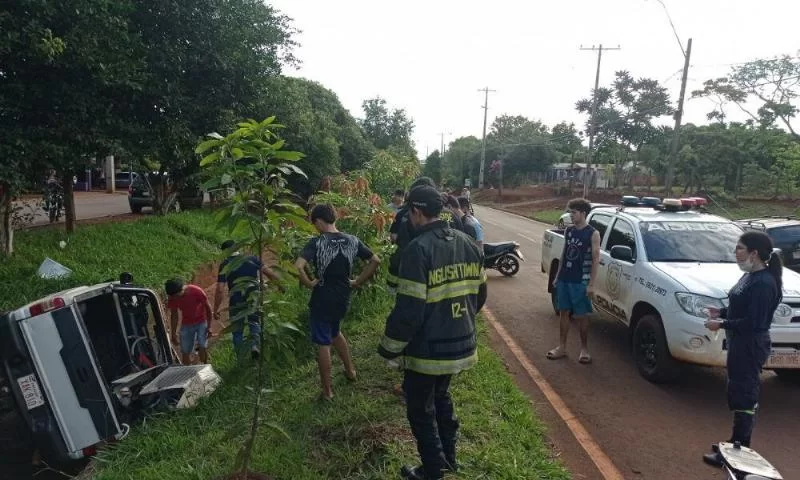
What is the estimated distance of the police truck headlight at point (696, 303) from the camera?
4.93m

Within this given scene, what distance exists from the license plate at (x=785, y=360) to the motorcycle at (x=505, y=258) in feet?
22.5

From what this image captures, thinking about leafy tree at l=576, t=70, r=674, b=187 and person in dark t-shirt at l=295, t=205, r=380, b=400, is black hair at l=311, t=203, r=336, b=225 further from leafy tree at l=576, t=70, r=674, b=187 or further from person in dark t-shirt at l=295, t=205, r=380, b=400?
leafy tree at l=576, t=70, r=674, b=187

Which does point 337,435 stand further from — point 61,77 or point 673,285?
point 61,77

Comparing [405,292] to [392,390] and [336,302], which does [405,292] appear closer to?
[336,302]

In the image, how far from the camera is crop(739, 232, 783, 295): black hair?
12.7ft

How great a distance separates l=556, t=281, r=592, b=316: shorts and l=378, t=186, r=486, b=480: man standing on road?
2.91 m

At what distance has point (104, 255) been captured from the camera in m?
10.5

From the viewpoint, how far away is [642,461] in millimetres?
3994

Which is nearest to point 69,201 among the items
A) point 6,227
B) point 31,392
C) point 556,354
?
point 6,227

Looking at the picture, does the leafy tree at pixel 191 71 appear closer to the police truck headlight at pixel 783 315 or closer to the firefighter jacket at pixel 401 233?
the firefighter jacket at pixel 401 233

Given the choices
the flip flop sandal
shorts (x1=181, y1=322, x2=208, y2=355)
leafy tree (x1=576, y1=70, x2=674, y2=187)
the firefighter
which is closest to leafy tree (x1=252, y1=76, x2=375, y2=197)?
the firefighter

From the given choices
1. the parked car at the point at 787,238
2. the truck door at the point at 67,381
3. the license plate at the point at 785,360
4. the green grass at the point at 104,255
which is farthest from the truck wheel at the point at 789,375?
the green grass at the point at 104,255

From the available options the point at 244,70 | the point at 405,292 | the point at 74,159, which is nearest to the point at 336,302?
the point at 405,292

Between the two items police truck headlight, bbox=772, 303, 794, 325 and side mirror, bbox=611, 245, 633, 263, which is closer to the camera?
police truck headlight, bbox=772, 303, 794, 325
